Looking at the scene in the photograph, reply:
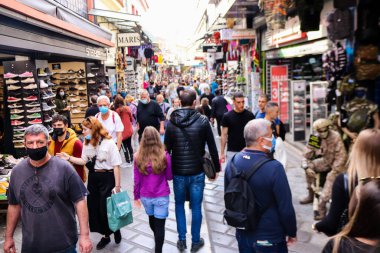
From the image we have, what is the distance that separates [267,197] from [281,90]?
33.7ft

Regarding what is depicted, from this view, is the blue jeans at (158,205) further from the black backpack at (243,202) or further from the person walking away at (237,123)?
the person walking away at (237,123)

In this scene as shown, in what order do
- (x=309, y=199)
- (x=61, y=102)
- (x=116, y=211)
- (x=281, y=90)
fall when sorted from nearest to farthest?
1. (x=116, y=211)
2. (x=309, y=199)
3. (x=281, y=90)
4. (x=61, y=102)

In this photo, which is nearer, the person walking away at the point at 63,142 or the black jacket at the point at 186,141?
the black jacket at the point at 186,141

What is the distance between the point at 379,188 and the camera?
193 centimetres

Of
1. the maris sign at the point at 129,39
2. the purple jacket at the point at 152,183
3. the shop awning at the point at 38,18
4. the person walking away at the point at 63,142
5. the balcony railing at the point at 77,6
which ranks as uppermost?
the balcony railing at the point at 77,6

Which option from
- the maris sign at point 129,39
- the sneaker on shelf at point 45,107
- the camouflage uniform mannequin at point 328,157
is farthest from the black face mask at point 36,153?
the maris sign at point 129,39

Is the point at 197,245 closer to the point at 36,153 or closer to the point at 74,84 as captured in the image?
the point at 36,153

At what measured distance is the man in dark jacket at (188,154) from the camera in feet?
16.4

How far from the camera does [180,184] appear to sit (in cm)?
504

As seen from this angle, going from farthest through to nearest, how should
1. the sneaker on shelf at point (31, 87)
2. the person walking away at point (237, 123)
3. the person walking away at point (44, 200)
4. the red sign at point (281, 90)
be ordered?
1. the red sign at point (281, 90)
2. the sneaker on shelf at point (31, 87)
3. the person walking away at point (237, 123)
4. the person walking away at point (44, 200)

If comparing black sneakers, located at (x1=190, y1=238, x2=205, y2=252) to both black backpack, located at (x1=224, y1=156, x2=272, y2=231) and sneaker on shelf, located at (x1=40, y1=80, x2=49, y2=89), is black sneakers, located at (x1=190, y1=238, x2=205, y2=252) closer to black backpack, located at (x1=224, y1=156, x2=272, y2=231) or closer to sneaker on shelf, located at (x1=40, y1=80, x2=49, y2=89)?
black backpack, located at (x1=224, y1=156, x2=272, y2=231)

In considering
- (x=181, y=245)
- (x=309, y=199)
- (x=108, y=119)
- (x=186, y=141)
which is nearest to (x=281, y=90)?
(x=309, y=199)

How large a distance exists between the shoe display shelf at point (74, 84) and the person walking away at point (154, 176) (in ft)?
37.9

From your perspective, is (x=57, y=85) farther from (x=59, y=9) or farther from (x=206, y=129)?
(x=206, y=129)
